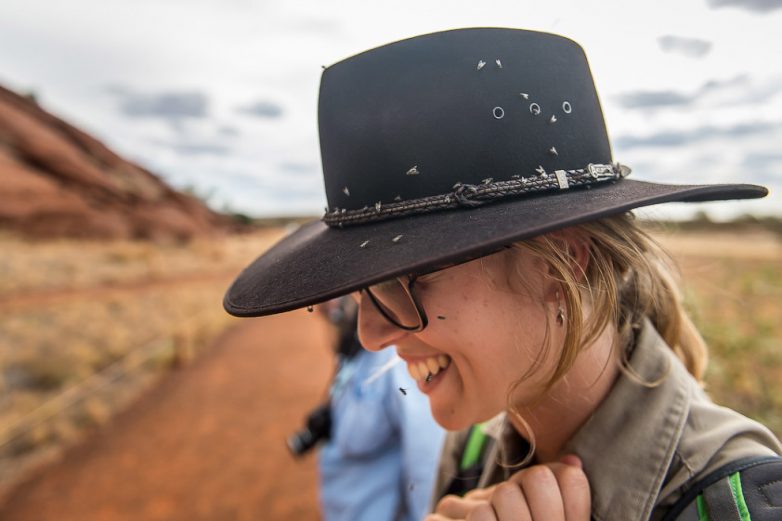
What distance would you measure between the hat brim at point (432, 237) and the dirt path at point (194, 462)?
4.97m

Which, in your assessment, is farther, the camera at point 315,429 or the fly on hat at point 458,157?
the camera at point 315,429

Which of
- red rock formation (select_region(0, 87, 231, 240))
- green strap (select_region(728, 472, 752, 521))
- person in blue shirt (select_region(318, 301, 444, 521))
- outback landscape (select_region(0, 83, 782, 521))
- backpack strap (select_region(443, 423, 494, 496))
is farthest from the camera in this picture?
red rock formation (select_region(0, 87, 231, 240))

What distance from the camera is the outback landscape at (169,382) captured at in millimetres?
4766

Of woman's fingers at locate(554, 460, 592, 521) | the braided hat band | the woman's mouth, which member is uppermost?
the braided hat band

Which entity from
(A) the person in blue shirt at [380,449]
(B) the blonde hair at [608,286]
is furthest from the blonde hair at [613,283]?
(A) the person in blue shirt at [380,449]

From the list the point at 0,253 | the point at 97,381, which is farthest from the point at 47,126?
the point at 97,381

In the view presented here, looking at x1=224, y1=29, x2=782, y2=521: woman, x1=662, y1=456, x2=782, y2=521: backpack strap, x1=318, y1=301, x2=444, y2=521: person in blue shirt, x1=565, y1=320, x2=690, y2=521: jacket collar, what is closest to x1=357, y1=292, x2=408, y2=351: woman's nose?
x1=224, y1=29, x2=782, y2=521: woman

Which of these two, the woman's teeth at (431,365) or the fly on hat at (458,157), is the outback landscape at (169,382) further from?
the woman's teeth at (431,365)

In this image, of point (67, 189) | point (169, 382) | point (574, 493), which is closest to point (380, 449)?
point (574, 493)

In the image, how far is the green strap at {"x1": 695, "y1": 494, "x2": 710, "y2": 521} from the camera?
2.46ft

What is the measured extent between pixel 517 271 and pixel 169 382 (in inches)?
352

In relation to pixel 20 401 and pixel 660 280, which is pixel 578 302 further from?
pixel 20 401

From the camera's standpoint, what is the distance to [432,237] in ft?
2.73

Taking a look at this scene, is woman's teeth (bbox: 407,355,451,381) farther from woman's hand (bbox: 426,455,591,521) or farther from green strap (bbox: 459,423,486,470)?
green strap (bbox: 459,423,486,470)
